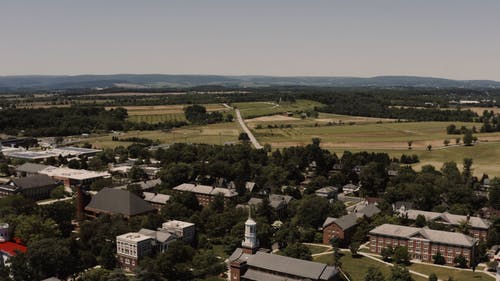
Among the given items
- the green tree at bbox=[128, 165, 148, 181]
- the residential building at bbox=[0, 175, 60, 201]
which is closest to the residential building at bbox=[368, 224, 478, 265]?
the green tree at bbox=[128, 165, 148, 181]

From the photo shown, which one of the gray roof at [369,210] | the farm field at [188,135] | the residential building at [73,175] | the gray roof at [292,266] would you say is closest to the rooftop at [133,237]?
the gray roof at [292,266]

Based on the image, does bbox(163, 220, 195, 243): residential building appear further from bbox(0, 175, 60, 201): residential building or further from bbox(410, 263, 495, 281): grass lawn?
bbox(0, 175, 60, 201): residential building

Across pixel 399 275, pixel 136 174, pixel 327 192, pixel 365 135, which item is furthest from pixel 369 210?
pixel 365 135

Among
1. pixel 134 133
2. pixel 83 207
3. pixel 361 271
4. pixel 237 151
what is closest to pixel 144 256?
pixel 83 207

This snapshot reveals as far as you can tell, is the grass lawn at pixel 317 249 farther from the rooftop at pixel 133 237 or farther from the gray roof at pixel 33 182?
the gray roof at pixel 33 182

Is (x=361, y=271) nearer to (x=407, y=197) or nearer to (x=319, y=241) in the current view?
(x=319, y=241)

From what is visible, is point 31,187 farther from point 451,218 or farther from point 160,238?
point 451,218
